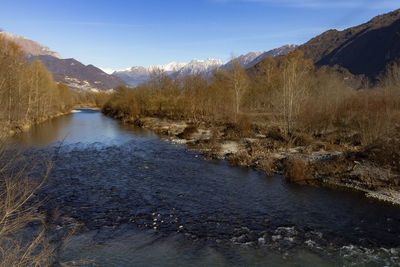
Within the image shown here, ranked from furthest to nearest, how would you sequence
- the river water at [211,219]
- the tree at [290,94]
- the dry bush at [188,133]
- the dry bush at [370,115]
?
the dry bush at [188,133]
the tree at [290,94]
the dry bush at [370,115]
the river water at [211,219]

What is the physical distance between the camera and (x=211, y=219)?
10.9m

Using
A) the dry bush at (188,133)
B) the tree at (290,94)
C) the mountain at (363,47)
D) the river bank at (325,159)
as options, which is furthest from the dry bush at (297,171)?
the mountain at (363,47)

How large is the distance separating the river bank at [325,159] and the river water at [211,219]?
106 cm

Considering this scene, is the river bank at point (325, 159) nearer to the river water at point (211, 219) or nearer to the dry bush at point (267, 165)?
the dry bush at point (267, 165)

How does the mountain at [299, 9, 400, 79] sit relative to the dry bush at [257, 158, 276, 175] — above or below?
above

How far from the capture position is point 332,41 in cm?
15362

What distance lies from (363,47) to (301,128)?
121 m

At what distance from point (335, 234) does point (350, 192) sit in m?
4.90

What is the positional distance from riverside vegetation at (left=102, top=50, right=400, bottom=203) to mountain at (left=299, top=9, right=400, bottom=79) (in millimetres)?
70650

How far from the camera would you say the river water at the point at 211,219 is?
27.7 ft

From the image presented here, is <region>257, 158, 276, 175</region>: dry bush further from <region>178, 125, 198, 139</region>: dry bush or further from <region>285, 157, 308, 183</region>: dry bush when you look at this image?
<region>178, 125, 198, 139</region>: dry bush

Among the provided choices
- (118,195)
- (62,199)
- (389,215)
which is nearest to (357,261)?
(389,215)

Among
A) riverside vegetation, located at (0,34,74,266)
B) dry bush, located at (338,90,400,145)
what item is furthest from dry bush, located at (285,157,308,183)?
riverside vegetation, located at (0,34,74,266)

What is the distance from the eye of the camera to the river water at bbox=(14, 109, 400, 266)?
8.43m
